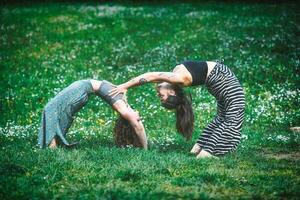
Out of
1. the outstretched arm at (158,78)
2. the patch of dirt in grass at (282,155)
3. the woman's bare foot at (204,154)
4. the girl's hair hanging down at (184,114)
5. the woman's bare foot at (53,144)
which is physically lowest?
the patch of dirt in grass at (282,155)

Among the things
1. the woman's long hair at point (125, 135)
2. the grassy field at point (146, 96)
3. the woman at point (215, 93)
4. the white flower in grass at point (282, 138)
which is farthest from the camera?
the white flower in grass at point (282, 138)

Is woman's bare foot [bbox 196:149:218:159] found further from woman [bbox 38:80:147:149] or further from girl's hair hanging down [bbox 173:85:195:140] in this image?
woman [bbox 38:80:147:149]

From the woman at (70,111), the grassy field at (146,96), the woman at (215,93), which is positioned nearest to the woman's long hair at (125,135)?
the woman at (70,111)

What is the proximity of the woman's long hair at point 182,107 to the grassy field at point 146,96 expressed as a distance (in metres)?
0.54

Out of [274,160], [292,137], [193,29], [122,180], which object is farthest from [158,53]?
[122,180]

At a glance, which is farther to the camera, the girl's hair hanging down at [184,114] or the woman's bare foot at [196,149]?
the woman's bare foot at [196,149]

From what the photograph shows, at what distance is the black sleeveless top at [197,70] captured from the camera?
10.3 metres

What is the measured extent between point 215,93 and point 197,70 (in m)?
0.68

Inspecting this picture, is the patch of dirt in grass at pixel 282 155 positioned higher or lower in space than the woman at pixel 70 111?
lower

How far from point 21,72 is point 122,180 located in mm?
10852

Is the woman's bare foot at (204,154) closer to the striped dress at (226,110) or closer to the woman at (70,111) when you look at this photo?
the striped dress at (226,110)

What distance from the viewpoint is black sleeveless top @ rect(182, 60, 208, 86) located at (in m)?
10.3

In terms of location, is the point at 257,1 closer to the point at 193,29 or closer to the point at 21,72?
the point at 193,29

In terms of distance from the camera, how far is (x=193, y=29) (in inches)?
944
